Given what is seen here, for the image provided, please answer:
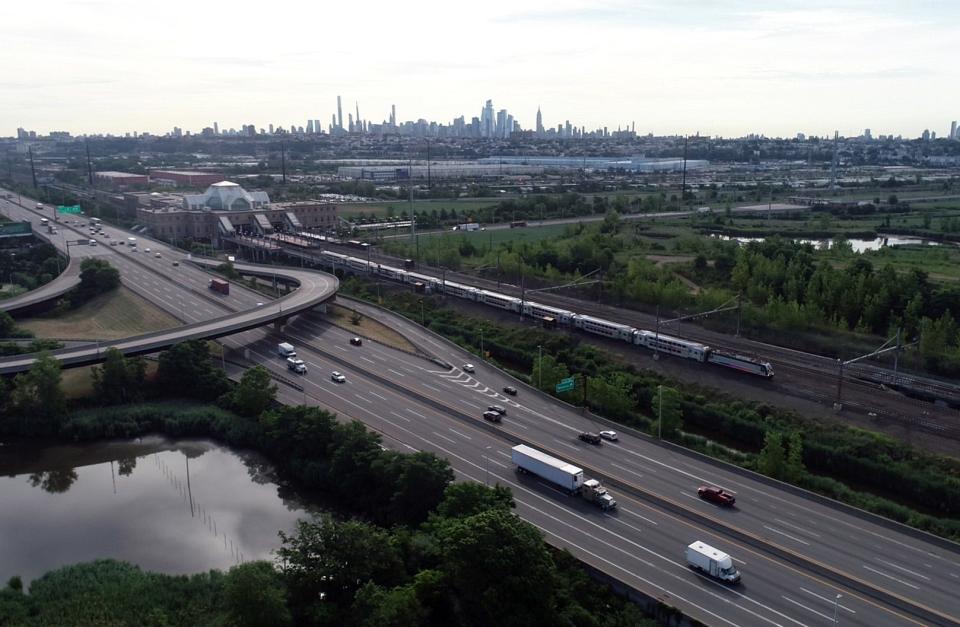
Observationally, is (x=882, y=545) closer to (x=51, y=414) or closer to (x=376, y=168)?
(x=51, y=414)

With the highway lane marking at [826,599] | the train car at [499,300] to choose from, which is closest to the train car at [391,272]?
the train car at [499,300]

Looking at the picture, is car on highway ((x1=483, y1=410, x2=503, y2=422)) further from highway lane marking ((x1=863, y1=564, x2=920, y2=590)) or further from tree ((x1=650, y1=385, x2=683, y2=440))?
highway lane marking ((x1=863, y1=564, x2=920, y2=590))

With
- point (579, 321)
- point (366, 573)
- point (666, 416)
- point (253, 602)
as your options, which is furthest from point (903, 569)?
point (579, 321)

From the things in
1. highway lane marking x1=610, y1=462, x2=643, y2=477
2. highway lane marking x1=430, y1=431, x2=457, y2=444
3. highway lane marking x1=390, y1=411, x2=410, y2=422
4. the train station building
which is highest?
the train station building

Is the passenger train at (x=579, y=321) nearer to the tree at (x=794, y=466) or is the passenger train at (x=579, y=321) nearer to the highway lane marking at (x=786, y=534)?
the tree at (x=794, y=466)

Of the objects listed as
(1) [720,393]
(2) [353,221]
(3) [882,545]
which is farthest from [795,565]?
(2) [353,221]

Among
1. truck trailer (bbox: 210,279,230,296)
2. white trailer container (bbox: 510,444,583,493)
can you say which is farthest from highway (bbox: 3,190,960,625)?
truck trailer (bbox: 210,279,230,296)

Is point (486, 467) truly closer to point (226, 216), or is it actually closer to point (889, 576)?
point (889, 576)
